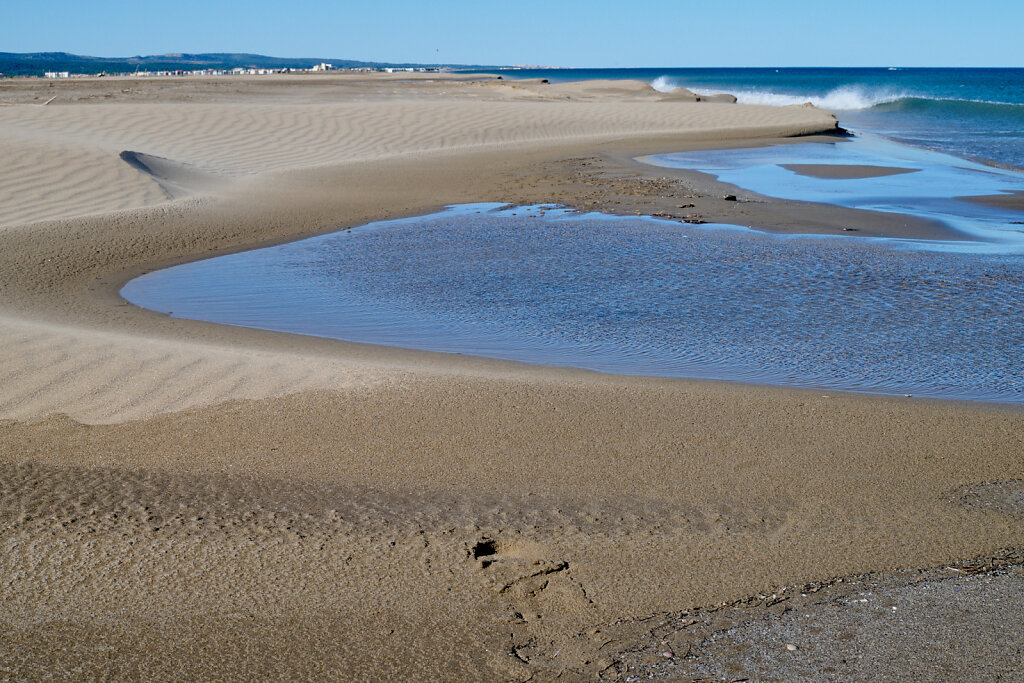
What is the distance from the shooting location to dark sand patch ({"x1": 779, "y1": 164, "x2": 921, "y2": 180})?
56.2ft

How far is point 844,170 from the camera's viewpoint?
1789 cm

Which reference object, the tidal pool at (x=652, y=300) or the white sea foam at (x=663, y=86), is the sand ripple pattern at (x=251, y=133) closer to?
the tidal pool at (x=652, y=300)

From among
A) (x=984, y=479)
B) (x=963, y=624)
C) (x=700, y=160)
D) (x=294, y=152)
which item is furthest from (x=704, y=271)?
(x=294, y=152)

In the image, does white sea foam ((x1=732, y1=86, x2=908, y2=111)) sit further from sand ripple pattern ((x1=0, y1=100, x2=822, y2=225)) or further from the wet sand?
the wet sand

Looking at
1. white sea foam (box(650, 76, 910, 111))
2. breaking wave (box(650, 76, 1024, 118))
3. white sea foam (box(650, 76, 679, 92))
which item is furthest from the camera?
white sea foam (box(650, 76, 679, 92))

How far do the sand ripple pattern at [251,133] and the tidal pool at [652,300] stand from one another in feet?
14.2

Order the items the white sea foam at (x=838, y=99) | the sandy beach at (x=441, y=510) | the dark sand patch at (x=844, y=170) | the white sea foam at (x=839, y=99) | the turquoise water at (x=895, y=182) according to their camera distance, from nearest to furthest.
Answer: the sandy beach at (x=441, y=510), the turquoise water at (x=895, y=182), the dark sand patch at (x=844, y=170), the white sea foam at (x=838, y=99), the white sea foam at (x=839, y=99)

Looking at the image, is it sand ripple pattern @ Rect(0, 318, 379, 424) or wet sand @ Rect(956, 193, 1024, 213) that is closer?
sand ripple pattern @ Rect(0, 318, 379, 424)

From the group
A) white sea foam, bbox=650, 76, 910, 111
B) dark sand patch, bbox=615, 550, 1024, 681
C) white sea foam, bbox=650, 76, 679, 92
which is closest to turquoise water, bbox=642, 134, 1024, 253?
dark sand patch, bbox=615, 550, 1024, 681

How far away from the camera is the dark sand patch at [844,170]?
1712 centimetres

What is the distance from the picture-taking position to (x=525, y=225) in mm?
11430

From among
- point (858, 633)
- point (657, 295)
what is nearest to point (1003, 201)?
point (657, 295)

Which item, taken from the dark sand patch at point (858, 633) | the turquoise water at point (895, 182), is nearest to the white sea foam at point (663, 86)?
the turquoise water at point (895, 182)

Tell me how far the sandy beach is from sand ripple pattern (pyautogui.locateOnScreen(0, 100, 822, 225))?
21.1ft
